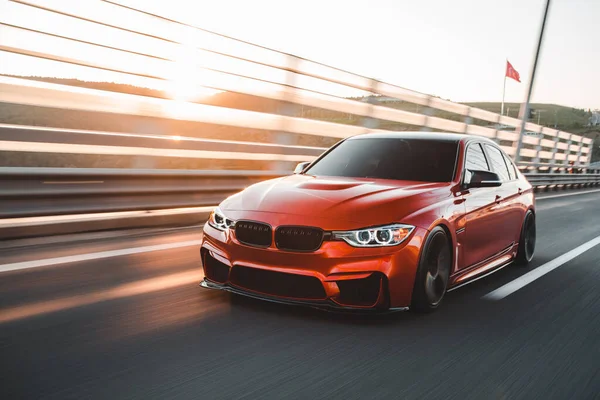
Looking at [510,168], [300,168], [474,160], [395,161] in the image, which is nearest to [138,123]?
[300,168]

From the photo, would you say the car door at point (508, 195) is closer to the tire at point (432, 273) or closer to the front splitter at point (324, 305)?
the tire at point (432, 273)

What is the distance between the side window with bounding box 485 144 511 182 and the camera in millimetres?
7414

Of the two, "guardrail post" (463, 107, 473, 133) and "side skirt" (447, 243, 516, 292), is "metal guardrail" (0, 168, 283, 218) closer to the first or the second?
"side skirt" (447, 243, 516, 292)

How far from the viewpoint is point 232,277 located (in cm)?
519

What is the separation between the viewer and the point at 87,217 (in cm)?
821

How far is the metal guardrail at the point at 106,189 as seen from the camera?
729 centimetres

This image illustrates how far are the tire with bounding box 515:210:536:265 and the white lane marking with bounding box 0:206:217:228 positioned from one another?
4.14 metres

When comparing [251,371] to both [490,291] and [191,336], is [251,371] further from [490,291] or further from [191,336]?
[490,291]

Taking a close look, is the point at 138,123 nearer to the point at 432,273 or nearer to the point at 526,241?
the point at 526,241

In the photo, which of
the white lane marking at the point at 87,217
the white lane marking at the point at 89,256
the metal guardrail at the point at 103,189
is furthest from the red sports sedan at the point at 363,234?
the white lane marking at the point at 87,217

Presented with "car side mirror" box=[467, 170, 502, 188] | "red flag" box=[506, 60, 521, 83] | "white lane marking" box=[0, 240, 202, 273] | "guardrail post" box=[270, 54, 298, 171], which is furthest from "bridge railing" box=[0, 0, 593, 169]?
"red flag" box=[506, 60, 521, 83]

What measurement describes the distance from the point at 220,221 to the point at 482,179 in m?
2.31

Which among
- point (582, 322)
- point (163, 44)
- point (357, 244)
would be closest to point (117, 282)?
point (357, 244)

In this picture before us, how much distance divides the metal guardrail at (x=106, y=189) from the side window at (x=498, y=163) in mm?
3922
